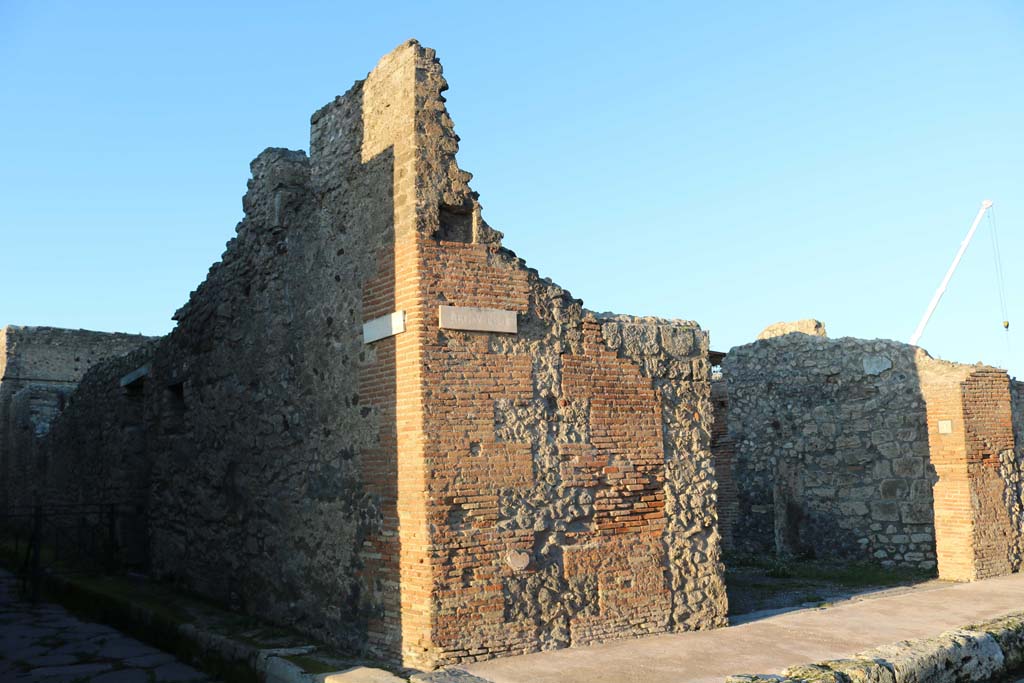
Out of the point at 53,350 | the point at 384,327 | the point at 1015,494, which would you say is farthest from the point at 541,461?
the point at 53,350

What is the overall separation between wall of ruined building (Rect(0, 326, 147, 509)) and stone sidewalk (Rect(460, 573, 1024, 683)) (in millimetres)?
12310

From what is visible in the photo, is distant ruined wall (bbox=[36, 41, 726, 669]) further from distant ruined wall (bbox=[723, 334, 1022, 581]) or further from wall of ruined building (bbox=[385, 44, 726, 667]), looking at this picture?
distant ruined wall (bbox=[723, 334, 1022, 581])

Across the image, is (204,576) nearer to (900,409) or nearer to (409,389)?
(409,389)

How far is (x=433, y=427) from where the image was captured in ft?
18.4

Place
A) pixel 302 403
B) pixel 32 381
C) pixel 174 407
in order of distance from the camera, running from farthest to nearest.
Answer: pixel 32 381, pixel 174 407, pixel 302 403

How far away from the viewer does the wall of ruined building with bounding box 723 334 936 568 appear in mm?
10602

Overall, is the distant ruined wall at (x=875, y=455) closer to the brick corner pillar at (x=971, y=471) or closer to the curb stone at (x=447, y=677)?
the brick corner pillar at (x=971, y=471)

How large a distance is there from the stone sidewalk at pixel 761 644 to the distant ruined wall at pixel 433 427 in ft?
0.91

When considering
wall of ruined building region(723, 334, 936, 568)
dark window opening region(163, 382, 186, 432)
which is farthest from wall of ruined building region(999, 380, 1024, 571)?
dark window opening region(163, 382, 186, 432)

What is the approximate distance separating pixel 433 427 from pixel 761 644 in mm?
2751

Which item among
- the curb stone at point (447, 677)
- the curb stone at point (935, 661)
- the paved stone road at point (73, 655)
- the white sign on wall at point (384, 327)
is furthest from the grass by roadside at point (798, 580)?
the paved stone road at point (73, 655)

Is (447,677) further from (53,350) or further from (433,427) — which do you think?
(53,350)

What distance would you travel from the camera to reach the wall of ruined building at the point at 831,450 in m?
10.6

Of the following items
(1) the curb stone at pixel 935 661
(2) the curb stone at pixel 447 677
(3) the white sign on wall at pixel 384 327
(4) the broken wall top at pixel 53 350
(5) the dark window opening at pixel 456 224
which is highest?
(4) the broken wall top at pixel 53 350
